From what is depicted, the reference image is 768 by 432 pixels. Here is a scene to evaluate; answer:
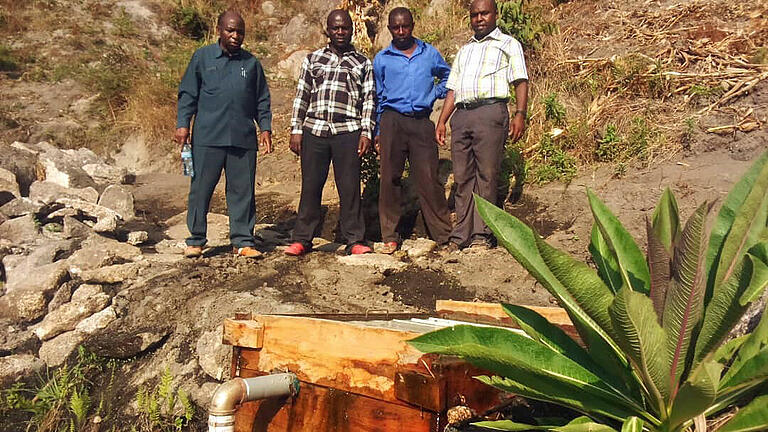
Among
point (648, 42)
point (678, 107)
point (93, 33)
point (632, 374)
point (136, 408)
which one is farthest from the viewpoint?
point (93, 33)

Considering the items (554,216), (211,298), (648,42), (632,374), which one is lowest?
(211,298)

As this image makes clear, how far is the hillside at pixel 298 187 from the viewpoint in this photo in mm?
3646

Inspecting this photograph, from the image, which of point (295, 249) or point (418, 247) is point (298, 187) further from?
point (418, 247)

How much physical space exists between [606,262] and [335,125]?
364cm

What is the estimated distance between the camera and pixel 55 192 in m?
6.45

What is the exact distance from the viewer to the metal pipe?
1.80m

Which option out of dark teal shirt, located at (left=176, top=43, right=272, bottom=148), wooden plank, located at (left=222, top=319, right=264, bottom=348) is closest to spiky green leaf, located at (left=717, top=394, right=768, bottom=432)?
wooden plank, located at (left=222, top=319, right=264, bottom=348)

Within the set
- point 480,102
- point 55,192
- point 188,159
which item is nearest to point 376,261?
point 480,102

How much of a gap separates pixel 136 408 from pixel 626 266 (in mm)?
2766

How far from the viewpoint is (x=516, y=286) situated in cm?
414

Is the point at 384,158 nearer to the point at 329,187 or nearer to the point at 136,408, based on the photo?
the point at 329,187

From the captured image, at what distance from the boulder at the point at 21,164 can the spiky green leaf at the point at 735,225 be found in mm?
6881

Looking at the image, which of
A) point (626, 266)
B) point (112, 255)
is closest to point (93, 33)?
point (112, 255)

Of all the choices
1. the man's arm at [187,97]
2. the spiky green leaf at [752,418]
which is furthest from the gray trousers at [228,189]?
the spiky green leaf at [752,418]
